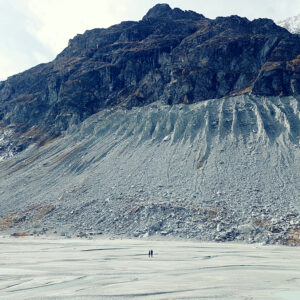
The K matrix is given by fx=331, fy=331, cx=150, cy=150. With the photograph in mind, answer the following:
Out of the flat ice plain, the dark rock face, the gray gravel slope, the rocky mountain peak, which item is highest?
the rocky mountain peak

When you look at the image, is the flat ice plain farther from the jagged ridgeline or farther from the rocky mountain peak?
the rocky mountain peak

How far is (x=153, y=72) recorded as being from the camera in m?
84.7

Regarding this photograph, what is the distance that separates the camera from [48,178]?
57.8 meters

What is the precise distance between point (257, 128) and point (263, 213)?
79.6 ft

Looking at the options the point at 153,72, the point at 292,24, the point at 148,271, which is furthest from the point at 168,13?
the point at 148,271

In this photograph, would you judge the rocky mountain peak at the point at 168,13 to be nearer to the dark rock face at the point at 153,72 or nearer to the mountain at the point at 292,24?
the dark rock face at the point at 153,72

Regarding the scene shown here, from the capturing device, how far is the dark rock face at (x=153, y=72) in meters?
74.6

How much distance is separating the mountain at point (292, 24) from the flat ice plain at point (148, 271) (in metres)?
148

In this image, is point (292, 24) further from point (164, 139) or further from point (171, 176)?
point (171, 176)

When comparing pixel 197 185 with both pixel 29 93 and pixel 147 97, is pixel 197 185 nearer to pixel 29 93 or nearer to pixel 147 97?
pixel 147 97

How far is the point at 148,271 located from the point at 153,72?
68610 mm

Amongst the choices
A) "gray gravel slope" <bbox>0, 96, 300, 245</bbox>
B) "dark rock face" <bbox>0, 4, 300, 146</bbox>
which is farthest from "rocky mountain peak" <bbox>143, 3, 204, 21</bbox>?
"gray gravel slope" <bbox>0, 96, 300, 245</bbox>

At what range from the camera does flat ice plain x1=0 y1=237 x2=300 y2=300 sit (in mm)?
16828

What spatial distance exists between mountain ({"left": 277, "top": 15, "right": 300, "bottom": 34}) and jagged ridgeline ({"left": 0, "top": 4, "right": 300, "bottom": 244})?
66.3 meters
